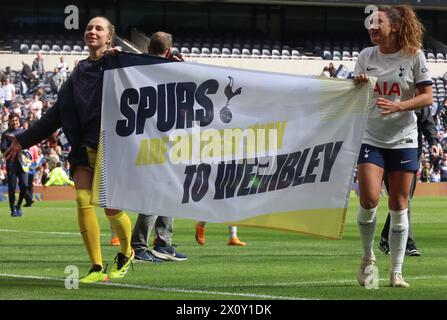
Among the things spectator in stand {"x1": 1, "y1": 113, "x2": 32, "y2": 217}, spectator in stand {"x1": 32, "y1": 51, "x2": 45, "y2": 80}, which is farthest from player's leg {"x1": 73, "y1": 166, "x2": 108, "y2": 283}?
spectator in stand {"x1": 32, "y1": 51, "x2": 45, "y2": 80}

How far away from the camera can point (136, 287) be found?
9.39 meters

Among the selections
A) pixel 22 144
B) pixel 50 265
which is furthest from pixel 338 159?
pixel 50 265

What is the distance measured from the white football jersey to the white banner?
31 cm

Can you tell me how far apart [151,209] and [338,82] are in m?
1.77

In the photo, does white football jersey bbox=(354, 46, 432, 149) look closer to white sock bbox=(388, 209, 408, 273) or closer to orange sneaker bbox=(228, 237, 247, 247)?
white sock bbox=(388, 209, 408, 273)

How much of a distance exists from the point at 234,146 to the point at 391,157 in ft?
4.17

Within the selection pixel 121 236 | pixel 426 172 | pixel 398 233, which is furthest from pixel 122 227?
pixel 426 172

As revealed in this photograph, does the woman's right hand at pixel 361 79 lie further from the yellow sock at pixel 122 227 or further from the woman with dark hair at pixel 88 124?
the yellow sock at pixel 122 227

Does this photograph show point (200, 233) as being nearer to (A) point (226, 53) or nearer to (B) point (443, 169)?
(B) point (443, 169)

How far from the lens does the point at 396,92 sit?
9.54 meters

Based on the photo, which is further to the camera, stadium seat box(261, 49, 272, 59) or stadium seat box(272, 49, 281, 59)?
stadium seat box(272, 49, 281, 59)

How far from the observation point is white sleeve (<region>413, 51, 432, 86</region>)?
375 inches

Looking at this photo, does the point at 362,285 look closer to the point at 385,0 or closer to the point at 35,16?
the point at 385,0

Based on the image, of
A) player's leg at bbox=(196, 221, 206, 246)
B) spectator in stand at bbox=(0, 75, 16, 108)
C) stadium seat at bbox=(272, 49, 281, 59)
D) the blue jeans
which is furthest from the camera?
stadium seat at bbox=(272, 49, 281, 59)
